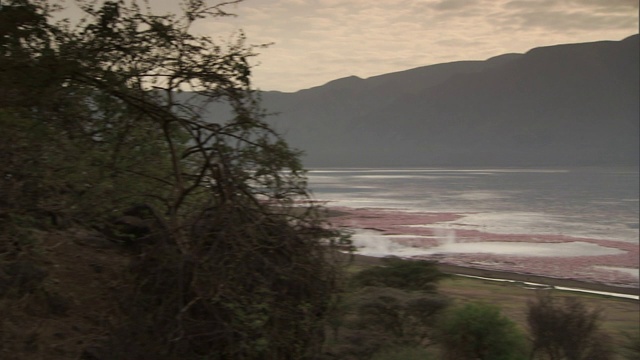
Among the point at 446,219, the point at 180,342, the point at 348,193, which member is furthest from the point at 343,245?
the point at 348,193

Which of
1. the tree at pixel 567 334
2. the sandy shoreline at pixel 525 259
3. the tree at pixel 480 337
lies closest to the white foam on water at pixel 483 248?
the sandy shoreline at pixel 525 259

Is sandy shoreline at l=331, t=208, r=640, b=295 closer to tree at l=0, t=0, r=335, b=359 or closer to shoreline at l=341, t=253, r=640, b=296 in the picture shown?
shoreline at l=341, t=253, r=640, b=296

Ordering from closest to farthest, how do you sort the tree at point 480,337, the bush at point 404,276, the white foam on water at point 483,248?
1. the tree at point 480,337
2. the bush at point 404,276
3. the white foam on water at point 483,248

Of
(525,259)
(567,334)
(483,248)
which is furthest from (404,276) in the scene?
(483,248)

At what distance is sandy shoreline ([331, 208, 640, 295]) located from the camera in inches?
1026

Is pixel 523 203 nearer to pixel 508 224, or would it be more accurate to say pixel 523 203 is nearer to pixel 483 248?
pixel 508 224

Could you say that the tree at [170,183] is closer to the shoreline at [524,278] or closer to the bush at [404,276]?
the bush at [404,276]

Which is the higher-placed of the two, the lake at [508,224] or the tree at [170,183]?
the tree at [170,183]

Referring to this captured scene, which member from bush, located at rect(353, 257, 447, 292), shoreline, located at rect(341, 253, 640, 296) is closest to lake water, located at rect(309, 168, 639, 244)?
shoreline, located at rect(341, 253, 640, 296)

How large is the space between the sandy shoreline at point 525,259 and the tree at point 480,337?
7.19 m

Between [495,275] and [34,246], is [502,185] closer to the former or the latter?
[495,275]

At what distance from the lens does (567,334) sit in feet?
38.1

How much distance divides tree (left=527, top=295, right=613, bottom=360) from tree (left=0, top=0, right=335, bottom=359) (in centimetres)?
490

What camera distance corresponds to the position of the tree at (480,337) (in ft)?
37.3
